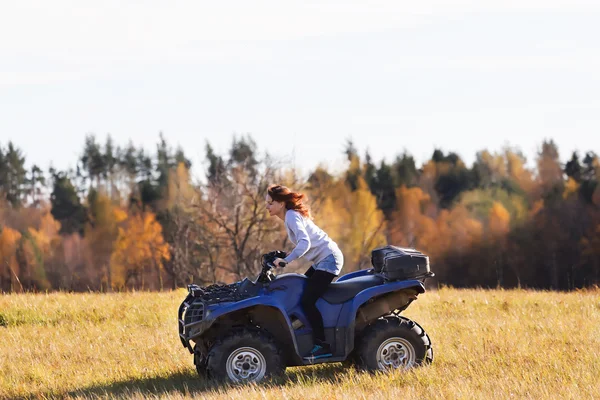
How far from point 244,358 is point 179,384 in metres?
0.93

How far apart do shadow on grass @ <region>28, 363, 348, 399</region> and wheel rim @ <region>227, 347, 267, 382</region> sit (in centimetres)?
16

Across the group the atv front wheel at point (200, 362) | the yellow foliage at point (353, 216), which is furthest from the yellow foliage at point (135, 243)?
the atv front wheel at point (200, 362)

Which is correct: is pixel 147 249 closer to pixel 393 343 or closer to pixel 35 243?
pixel 35 243

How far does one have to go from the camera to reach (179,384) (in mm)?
10266

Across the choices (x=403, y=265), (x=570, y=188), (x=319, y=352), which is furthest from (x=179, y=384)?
(x=570, y=188)

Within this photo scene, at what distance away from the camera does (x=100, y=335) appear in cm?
1339

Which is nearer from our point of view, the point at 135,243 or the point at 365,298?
the point at 365,298

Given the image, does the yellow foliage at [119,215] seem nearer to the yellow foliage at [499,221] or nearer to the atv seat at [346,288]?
the yellow foliage at [499,221]

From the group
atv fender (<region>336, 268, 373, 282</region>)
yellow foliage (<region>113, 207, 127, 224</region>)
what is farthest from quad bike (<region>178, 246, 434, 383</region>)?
yellow foliage (<region>113, 207, 127, 224</region>)

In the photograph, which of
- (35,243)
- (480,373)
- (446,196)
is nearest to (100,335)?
(480,373)

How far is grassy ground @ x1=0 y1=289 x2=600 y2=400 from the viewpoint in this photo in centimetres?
921

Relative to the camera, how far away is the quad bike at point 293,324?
32.2ft

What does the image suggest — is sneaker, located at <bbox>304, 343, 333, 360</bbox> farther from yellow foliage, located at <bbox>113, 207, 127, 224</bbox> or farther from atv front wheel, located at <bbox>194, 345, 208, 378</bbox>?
yellow foliage, located at <bbox>113, 207, 127, 224</bbox>

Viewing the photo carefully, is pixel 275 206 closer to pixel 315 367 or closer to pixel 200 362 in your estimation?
pixel 200 362
